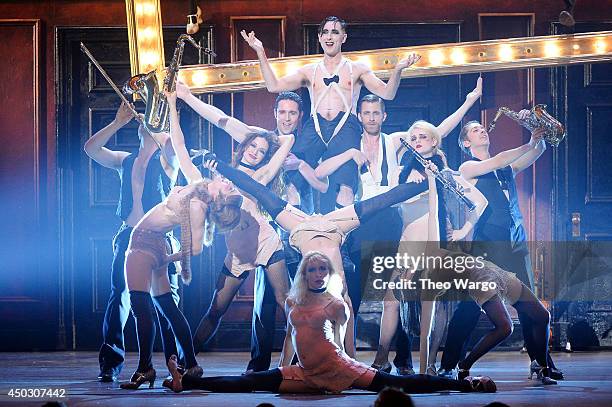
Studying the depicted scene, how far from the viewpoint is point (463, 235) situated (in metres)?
7.08

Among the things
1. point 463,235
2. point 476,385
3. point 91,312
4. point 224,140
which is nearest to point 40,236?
point 91,312

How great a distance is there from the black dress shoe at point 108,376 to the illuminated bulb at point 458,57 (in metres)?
3.03

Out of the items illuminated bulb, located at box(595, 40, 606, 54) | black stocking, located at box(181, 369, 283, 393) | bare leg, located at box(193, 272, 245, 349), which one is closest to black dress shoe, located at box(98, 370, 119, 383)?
bare leg, located at box(193, 272, 245, 349)

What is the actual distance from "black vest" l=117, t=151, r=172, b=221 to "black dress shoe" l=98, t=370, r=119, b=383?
3.22 feet

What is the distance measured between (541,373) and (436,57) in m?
2.26

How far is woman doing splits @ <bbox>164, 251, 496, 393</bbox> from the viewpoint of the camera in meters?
5.79

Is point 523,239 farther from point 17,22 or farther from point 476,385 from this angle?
point 17,22

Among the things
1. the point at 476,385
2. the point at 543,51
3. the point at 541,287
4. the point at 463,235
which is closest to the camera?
the point at 476,385

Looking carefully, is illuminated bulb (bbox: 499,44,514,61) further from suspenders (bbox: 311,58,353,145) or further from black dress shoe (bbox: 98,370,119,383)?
black dress shoe (bbox: 98,370,119,383)

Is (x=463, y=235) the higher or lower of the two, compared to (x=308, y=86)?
lower

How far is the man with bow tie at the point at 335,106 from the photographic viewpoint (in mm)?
7195

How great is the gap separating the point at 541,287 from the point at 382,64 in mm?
2044

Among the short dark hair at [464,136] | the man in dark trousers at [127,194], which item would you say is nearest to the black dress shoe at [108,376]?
the man in dark trousers at [127,194]

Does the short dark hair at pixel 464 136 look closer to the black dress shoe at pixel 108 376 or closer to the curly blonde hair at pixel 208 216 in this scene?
the curly blonde hair at pixel 208 216
